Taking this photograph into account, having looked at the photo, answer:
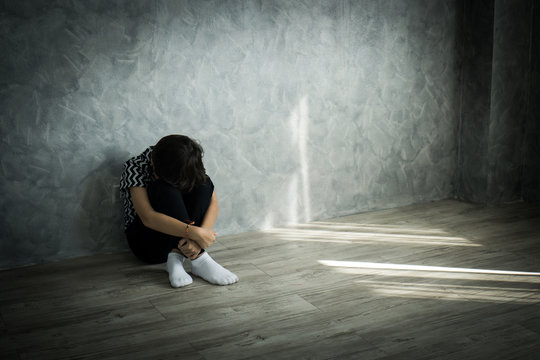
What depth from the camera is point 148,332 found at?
72.2 inches

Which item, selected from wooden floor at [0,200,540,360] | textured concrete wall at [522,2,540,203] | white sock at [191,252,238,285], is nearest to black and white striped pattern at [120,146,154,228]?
wooden floor at [0,200,540,360]

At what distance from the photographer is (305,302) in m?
2.05

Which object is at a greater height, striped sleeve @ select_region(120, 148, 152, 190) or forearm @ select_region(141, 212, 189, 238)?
striped sleeve @ select_region(120, 148, 152, 190)

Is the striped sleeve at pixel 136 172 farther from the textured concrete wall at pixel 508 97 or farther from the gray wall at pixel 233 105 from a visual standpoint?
the textured concrete wall at pixel 508 97

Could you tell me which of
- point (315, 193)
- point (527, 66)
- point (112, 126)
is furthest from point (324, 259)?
point (527, 66)

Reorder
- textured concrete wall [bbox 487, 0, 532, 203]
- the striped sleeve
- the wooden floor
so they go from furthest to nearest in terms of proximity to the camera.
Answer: textured concrete wall [bbox 487, 0, 532, 203] < the striped sleeve < the wooden floor

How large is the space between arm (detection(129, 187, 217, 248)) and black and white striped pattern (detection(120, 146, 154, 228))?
64mm

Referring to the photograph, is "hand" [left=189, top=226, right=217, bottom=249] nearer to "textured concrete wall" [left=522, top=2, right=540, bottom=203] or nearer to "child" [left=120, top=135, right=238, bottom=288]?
"child" [left=120, top=135, right=238, bottom=288]

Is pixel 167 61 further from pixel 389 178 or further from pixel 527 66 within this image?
pixel 527 66

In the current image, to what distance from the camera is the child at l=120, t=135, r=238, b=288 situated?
225 centimetres

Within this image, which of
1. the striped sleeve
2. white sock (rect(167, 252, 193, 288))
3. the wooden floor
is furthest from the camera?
the striped sleeve

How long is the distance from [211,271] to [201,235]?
0.16 meters

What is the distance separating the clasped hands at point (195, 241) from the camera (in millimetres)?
2242

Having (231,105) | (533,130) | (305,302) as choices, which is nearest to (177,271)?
(305,302)
